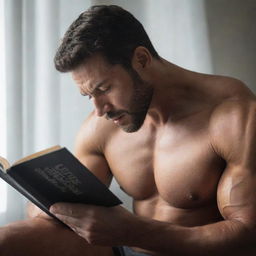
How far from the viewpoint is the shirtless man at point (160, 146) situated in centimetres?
96

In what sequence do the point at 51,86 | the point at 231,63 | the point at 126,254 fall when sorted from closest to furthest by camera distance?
the point at 126,254 < the point at 51,86 < the point at 231,63

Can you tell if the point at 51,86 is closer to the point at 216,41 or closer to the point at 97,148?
the point at 97,148

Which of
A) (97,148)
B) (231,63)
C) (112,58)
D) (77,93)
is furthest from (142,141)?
(231,63)

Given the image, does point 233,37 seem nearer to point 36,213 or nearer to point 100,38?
point 100,38

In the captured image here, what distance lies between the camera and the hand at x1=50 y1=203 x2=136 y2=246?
3.07 ft

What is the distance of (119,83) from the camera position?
106cm

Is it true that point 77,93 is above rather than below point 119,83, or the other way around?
below

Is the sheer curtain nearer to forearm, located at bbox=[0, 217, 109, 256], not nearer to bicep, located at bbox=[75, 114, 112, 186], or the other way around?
bicep, located at bbox=[75, 114, 112, 186]

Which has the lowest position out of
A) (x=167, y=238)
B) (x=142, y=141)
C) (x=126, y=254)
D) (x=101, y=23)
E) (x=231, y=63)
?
(x=126, y=254)

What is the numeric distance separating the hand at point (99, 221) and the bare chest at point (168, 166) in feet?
0.54

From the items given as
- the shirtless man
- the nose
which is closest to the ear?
the shirtless man

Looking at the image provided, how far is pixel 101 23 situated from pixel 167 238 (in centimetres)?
46

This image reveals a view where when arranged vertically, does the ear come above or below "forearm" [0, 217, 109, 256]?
above

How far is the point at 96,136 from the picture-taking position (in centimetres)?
123
